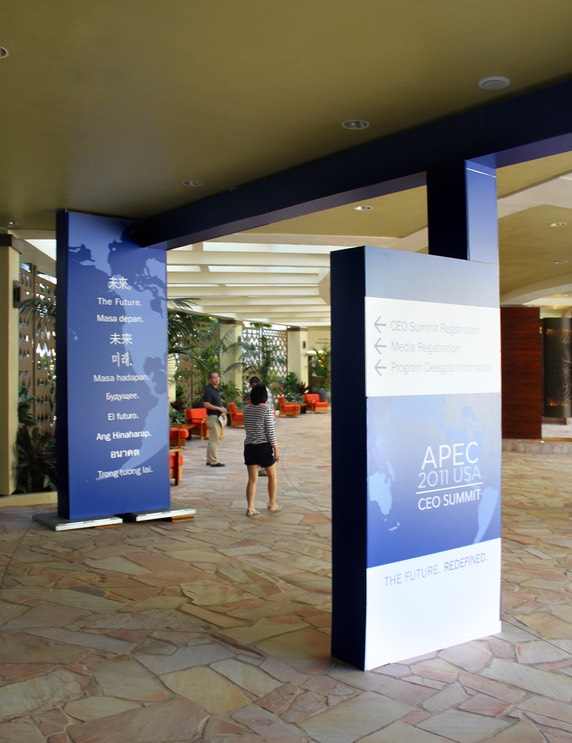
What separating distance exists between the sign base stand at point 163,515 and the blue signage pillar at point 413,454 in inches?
169

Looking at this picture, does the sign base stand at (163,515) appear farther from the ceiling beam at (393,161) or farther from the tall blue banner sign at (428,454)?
the tall blue banner sign at (428,454)

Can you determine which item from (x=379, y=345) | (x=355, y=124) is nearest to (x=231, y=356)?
(x=355, y=124)

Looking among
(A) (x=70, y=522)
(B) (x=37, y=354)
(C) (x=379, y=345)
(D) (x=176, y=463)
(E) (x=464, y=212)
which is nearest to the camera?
(C) (x=379, y=345)

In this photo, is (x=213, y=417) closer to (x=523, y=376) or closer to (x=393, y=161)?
(x=523, y=376)

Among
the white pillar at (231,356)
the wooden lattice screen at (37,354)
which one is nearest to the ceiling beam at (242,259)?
the wooden lattice screen at (37,354)

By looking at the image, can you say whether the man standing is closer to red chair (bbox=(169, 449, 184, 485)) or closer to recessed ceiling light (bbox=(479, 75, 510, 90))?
red chair (bbox=(169, 449, 184, 485))

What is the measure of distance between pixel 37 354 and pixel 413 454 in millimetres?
8979

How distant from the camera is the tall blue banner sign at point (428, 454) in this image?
13.7 ft

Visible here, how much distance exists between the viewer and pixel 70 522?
7.91 meters

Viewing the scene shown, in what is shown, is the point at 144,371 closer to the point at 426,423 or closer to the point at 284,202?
the point at 284,202

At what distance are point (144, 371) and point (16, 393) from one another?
7.85 ft

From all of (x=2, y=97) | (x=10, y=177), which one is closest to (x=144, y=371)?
(x=10, y=177)

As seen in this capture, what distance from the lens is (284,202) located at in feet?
21.6

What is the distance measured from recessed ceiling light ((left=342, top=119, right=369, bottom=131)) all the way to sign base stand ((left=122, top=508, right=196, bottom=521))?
5.00 meters
